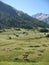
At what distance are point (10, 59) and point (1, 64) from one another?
13.4 m

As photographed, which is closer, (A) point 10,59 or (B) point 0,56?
(A) point 10,59

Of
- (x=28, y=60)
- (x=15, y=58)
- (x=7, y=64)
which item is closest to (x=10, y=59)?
(x=15, y=58)

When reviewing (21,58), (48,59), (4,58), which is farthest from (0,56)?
(48,59)

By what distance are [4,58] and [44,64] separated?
19.3 meters

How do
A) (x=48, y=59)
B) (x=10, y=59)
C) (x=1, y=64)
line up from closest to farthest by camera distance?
1. (x=1, y=64)
2. (x=48, y=59)
3. (x=10, y=59)

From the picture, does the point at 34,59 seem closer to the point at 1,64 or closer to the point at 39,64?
the point at 39,64

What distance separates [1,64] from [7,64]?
5.82ft

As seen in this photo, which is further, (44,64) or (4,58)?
(4,58)

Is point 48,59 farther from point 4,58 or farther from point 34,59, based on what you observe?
point 4,58

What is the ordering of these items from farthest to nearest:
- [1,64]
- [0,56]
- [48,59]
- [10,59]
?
[0,56], [10,59], [48,59], [1,64]

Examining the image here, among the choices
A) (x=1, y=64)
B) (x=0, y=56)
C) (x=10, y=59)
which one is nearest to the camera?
(x=1, y=64)

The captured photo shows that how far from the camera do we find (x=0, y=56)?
70312mm

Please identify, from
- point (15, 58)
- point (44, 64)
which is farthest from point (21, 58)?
point (44, 64)

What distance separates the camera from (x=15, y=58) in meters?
66.1
